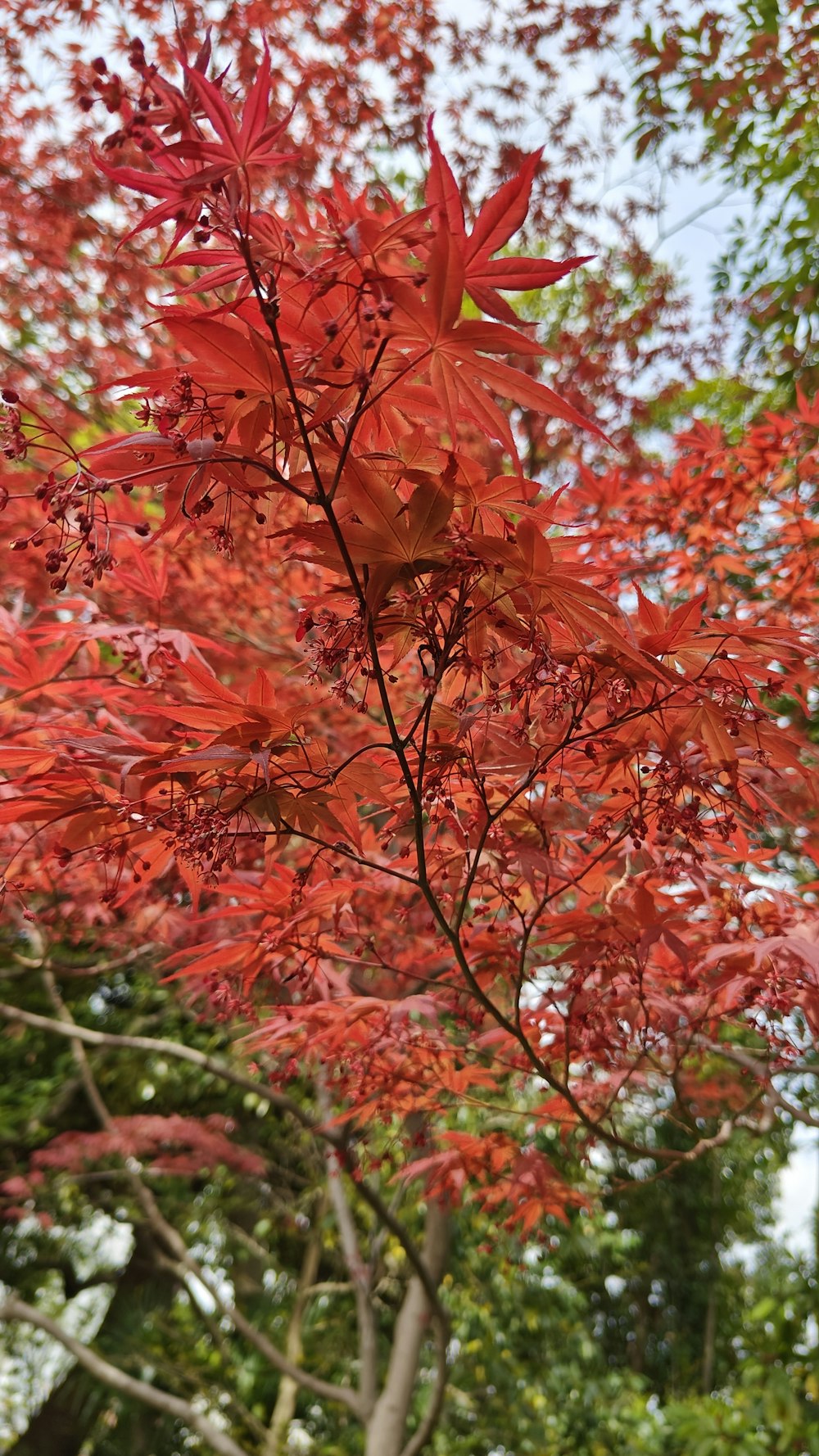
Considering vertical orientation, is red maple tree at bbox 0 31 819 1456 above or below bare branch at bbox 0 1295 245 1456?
above

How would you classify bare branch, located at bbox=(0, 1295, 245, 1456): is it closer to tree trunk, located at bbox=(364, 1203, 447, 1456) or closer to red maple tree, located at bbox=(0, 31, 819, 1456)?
tree trunk, located at bbox=(364, 1203, 447, 1456)

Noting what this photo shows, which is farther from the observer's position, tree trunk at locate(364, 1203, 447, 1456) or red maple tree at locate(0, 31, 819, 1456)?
tree trunk at locate(364, 1203, 447, 1456)

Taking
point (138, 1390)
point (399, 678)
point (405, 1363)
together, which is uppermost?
point (399, 678)

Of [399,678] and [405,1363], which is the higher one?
[399,678]

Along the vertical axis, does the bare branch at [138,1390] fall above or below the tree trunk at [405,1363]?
below

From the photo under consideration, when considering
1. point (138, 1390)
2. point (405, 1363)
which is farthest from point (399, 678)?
point (138, 1390)

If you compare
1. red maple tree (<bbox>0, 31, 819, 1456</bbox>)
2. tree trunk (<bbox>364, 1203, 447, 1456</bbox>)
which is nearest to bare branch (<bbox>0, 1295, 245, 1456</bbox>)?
tree trunk (<bbox>364, 1203, 447, 1456</bbox>)

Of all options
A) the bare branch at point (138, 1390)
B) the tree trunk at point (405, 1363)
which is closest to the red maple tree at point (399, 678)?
the tree trunk at point (405, 1363)

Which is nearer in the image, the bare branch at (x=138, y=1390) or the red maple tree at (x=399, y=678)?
the red maple tree at (x=399, y=678)

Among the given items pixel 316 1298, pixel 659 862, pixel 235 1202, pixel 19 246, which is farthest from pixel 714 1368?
pixel 19 246

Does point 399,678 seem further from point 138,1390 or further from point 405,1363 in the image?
point 138,1390

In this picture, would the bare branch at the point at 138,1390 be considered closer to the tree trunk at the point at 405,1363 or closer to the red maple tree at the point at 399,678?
the tree trunk at the point at 405,1363

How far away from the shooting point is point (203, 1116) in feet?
19.8

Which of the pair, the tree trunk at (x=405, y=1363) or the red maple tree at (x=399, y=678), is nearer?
the red maple tree at (x=399, y=678)
